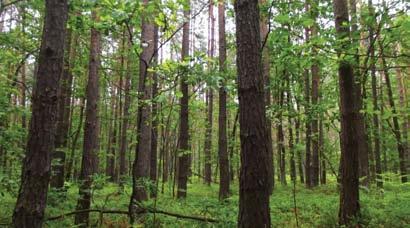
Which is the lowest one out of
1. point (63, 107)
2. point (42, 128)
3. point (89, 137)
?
point (42, 128)

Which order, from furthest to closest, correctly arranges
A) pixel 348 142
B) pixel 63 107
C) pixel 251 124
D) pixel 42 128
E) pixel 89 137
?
pixel 63 107 → pixel 89 137 → pixel 348 142 → pixel 251 124 → pixel 42 128

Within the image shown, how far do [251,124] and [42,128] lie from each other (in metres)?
2.04

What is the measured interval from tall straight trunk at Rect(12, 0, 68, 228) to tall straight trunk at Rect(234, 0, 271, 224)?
6.14 ft

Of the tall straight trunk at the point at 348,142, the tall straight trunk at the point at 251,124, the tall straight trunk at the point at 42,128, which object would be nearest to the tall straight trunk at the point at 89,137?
the tall straight trunk at the point at 42,128

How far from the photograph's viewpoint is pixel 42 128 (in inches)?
129

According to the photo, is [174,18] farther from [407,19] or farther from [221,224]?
[221,224]

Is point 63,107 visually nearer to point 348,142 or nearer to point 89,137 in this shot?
point 89,137

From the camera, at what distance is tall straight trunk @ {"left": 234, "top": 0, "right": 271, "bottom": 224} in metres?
3.37

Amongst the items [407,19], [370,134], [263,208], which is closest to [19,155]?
[263,208]

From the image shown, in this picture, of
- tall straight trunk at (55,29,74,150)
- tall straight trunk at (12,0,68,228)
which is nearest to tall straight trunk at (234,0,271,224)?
tall straight trunk at (12,0,68,228)

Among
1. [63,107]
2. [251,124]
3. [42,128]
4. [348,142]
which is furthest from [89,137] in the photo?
[63,107]

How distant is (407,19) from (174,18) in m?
3.17

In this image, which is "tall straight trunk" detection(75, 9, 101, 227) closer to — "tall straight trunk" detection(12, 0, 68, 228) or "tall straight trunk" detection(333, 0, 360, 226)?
"tall straight trunk" detection(12, 0, 68, 228)

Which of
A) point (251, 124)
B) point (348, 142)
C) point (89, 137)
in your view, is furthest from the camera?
point (89, 137)
